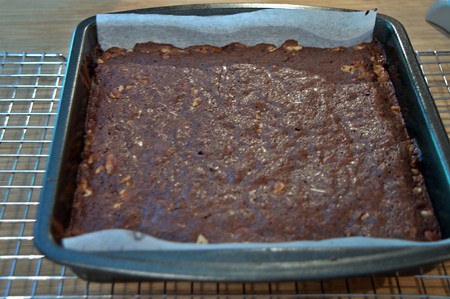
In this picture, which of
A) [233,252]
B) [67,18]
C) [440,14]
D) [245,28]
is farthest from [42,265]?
[440,14]

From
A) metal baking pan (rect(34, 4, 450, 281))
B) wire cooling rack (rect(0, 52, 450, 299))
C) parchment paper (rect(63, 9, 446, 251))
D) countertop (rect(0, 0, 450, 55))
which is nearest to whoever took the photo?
metal baking pan (rect(34, 4, 450, 281))

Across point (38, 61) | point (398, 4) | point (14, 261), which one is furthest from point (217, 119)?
point (398, 4)

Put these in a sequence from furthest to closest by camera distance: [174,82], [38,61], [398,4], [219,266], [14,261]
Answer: [398,4]
[38,61]
[174,82]
[14,261]
[219,266]

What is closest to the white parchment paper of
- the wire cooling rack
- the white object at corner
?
the wire cooling rack

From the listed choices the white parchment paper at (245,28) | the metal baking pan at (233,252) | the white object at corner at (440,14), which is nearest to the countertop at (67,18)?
the white object at corner at (440,14)

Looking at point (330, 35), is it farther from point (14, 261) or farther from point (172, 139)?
point (14, 261)

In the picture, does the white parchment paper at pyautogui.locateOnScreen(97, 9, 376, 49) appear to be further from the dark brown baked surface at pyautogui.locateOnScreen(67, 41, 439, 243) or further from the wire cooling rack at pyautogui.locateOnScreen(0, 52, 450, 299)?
the wire cooling rack at pyautogui.locateOnScreen(0, 52, 450, 299)
